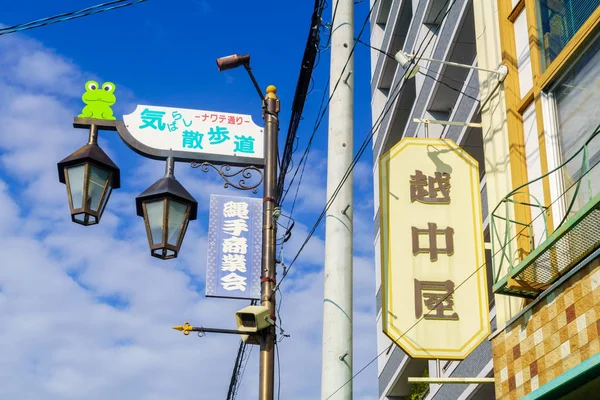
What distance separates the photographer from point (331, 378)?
27.4 ft

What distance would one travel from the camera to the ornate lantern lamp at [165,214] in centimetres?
764

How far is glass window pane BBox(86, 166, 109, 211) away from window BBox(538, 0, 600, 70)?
204 inches

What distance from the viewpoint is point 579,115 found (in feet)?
29.2

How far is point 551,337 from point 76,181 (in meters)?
4.63

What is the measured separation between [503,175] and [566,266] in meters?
2.36

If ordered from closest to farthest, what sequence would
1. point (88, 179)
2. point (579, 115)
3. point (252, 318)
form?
point (88, 179) → point (579, 115) → point (252, 318)

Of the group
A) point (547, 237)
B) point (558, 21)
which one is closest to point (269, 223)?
point (547, 237)

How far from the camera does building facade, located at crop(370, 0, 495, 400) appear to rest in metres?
18.6

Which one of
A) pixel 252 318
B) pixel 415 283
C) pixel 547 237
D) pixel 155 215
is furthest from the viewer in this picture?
pixel 415 283

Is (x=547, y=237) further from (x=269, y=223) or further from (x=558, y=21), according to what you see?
(x=269, y=223)

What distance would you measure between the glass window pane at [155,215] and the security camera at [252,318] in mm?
1888

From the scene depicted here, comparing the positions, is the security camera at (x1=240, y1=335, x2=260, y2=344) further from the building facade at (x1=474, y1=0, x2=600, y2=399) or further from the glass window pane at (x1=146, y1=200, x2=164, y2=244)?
the building facade at (x1=474, y1=0, x2=600, y2=399)

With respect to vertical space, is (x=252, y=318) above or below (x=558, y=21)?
below

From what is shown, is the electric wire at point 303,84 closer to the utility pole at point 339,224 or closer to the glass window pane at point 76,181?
the utility pole at point 339,224
